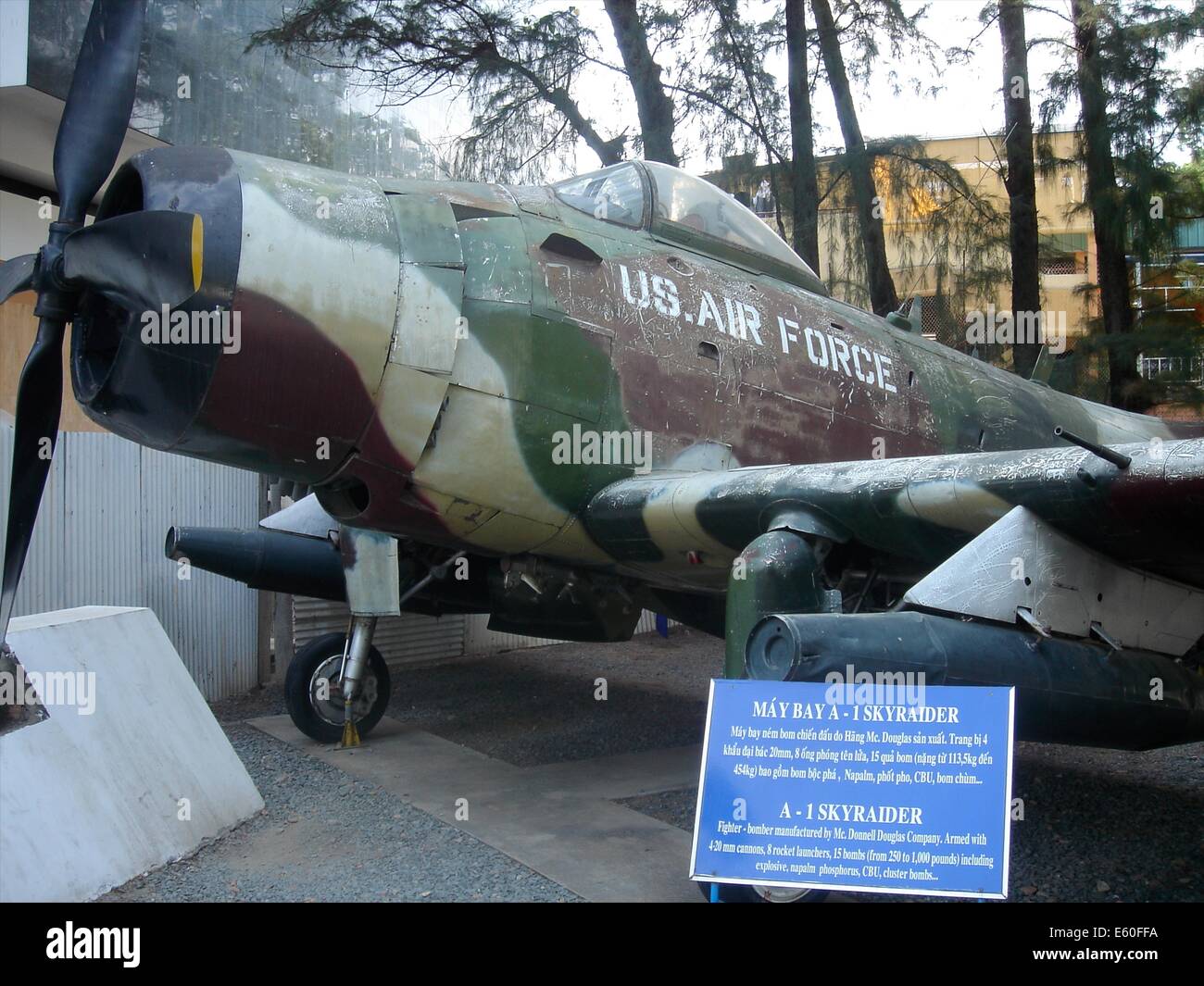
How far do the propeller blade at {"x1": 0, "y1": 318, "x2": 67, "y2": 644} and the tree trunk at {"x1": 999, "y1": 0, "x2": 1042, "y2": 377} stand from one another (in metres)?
9.34

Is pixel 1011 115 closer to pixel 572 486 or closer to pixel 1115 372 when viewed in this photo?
pixel 1115 372

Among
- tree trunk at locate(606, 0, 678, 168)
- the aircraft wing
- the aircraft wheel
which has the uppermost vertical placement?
tree trunk at locate(606, 0, 678, 168)

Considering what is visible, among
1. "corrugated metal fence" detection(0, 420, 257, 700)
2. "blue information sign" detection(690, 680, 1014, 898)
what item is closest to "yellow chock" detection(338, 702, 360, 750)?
"corrugated metal fence" detection(0, 420, 257, 700)

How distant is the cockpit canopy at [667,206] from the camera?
5.26 m

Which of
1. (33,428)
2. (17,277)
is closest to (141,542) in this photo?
(33,428)

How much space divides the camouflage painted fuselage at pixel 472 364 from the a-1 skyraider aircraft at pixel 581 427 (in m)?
0.01

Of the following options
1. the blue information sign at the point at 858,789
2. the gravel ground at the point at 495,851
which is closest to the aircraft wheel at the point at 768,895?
the blue information sign at the point at 858,789

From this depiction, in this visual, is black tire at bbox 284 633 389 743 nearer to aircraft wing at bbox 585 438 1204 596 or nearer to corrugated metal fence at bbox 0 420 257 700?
corrugated metal fence at bbox 0 420 257 700

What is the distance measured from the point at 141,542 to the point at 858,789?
5.96m

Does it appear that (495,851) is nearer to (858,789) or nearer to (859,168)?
(858,789)

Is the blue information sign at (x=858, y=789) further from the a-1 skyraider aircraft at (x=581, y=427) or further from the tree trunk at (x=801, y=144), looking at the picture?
the tree trunk at (x=801, y=144)

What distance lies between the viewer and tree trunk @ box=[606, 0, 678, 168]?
428 inches

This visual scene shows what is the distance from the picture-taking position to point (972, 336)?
1057 cm

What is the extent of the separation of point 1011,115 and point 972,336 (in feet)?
8.27
